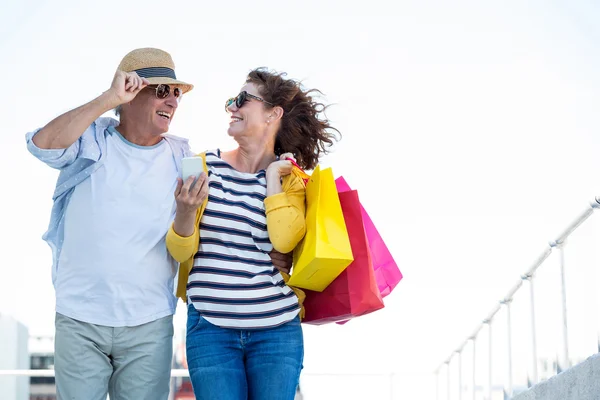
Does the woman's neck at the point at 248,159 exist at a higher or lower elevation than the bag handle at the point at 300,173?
higher

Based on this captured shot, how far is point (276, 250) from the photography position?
3.78 m

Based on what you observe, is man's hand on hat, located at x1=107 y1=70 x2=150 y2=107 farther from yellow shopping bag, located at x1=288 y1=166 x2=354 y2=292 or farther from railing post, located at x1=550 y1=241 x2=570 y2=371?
railing post, located at x1=550 y1=241 x2=570 y2=371

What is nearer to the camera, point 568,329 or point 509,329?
point 568,329

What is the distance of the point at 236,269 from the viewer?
3.68m

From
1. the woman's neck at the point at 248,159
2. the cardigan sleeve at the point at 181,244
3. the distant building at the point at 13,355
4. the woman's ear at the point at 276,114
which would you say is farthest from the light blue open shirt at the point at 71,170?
the distant building at the point at 13,355

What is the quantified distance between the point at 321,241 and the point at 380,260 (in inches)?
16.5

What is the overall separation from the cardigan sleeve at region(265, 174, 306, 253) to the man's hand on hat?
2.07 feet

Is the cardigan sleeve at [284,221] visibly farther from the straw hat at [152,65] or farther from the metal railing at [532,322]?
the metal railing at [532,322]

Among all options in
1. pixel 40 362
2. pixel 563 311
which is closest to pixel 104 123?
pixel 563 311

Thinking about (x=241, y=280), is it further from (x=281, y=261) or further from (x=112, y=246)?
(x=112, y=246)

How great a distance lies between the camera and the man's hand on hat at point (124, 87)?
3.61m

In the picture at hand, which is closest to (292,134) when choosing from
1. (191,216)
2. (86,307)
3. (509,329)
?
(191,216)

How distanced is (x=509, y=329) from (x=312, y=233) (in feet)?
9.51

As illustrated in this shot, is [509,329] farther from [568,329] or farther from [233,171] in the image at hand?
[233,171]
